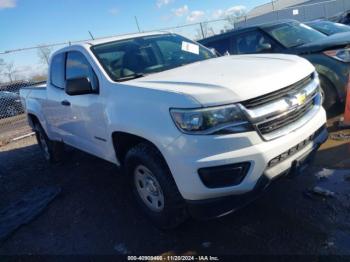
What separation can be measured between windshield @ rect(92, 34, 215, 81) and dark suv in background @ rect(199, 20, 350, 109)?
2074mm

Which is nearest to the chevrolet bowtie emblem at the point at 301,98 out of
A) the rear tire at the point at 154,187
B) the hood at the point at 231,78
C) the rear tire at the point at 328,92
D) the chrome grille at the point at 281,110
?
the chrome grille at the point at 281,110

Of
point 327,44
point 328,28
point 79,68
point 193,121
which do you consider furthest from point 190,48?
point 328,28

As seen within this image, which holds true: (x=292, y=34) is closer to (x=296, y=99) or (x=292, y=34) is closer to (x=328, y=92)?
(x=328, y=92)

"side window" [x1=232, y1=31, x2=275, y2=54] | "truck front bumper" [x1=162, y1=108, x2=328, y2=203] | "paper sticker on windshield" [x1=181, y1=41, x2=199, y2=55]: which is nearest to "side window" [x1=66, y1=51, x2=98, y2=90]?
"paper sticker on windshield" [x1=181, y1=41, x2=199, y2=55]

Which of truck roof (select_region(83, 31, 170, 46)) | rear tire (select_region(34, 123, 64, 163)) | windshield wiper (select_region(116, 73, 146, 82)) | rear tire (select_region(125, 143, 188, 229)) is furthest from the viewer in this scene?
rear tire (select_region(34, 123, 64, 163))

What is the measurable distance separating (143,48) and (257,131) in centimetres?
213

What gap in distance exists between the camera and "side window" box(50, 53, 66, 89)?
5.15m

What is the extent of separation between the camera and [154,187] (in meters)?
3.61

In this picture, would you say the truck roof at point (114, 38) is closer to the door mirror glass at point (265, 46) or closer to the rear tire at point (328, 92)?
the door mirror glass at point (265, 46)

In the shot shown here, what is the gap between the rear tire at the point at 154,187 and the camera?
129 inches

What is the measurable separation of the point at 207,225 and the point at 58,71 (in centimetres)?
309

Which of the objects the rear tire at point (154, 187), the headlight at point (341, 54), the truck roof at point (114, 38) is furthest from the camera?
the headlight at point (341, 54)

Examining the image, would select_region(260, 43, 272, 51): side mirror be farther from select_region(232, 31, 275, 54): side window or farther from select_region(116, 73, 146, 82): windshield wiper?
select_region(116, 73, 146, 82): windshield wiper

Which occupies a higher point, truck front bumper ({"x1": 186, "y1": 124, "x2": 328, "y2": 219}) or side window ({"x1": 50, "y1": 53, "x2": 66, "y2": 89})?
side window ({"x1": 50, "y1": 53, "x2": 66, "y2": 89})
